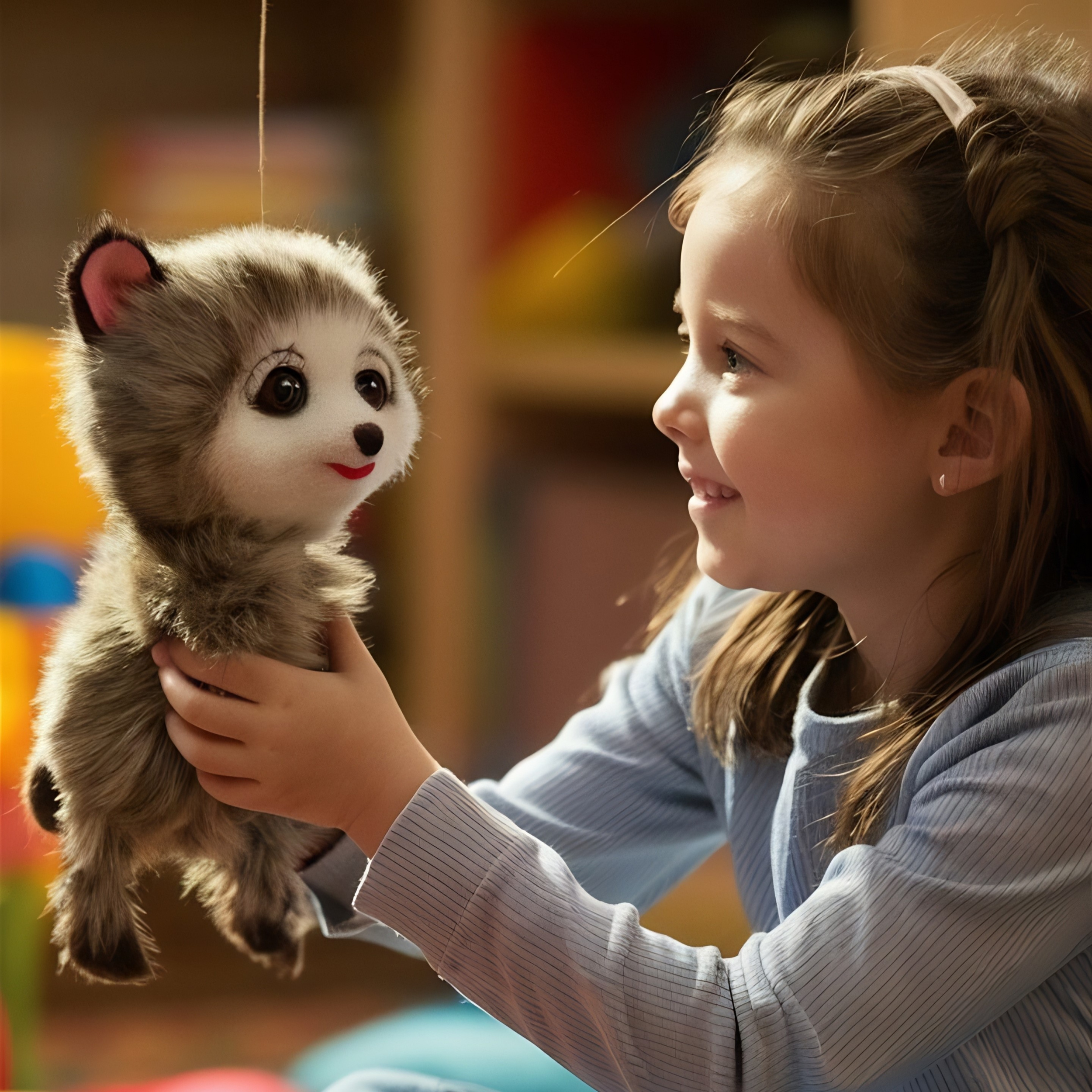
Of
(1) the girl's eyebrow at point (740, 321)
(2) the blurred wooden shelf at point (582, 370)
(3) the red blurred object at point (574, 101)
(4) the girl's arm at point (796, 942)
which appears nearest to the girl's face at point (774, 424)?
(1) the girl's eyebrow at point (740, 321)

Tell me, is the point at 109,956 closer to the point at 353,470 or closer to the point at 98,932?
the point at 98,932

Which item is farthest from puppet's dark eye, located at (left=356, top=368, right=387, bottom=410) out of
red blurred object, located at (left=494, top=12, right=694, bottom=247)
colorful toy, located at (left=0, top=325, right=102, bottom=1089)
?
red blurred object, located at (left=494, top=12, right=694, bottom=247)

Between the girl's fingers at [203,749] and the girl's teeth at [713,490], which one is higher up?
the girl's teeth at [713,490]

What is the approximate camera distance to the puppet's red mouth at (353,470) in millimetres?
471

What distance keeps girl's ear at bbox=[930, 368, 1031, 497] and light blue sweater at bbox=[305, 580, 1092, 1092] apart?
9 centimetres

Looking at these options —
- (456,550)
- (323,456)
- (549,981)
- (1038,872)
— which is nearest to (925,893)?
(1038,872)

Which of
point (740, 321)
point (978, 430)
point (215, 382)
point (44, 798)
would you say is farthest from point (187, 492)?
point (978, 430)

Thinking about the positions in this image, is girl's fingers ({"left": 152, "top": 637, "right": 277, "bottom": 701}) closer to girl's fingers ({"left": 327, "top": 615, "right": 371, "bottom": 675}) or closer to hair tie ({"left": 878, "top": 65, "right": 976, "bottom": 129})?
girl's fingers ({"left": 327, "top": 615, "right": 371, "bottom": 675})

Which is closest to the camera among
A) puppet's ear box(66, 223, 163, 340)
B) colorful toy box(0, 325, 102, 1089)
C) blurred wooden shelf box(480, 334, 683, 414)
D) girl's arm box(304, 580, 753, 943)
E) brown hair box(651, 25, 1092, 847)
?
puppet's ear box(66, 223, 163, 340)

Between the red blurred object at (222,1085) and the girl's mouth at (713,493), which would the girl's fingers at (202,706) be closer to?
the girl's mouth at (713,493)

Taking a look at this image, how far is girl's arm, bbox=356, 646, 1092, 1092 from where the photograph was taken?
20.4 inches

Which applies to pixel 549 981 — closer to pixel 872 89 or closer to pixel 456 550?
pixel 872 89

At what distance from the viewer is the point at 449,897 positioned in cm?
53

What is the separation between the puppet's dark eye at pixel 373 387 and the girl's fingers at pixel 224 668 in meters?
0.10
